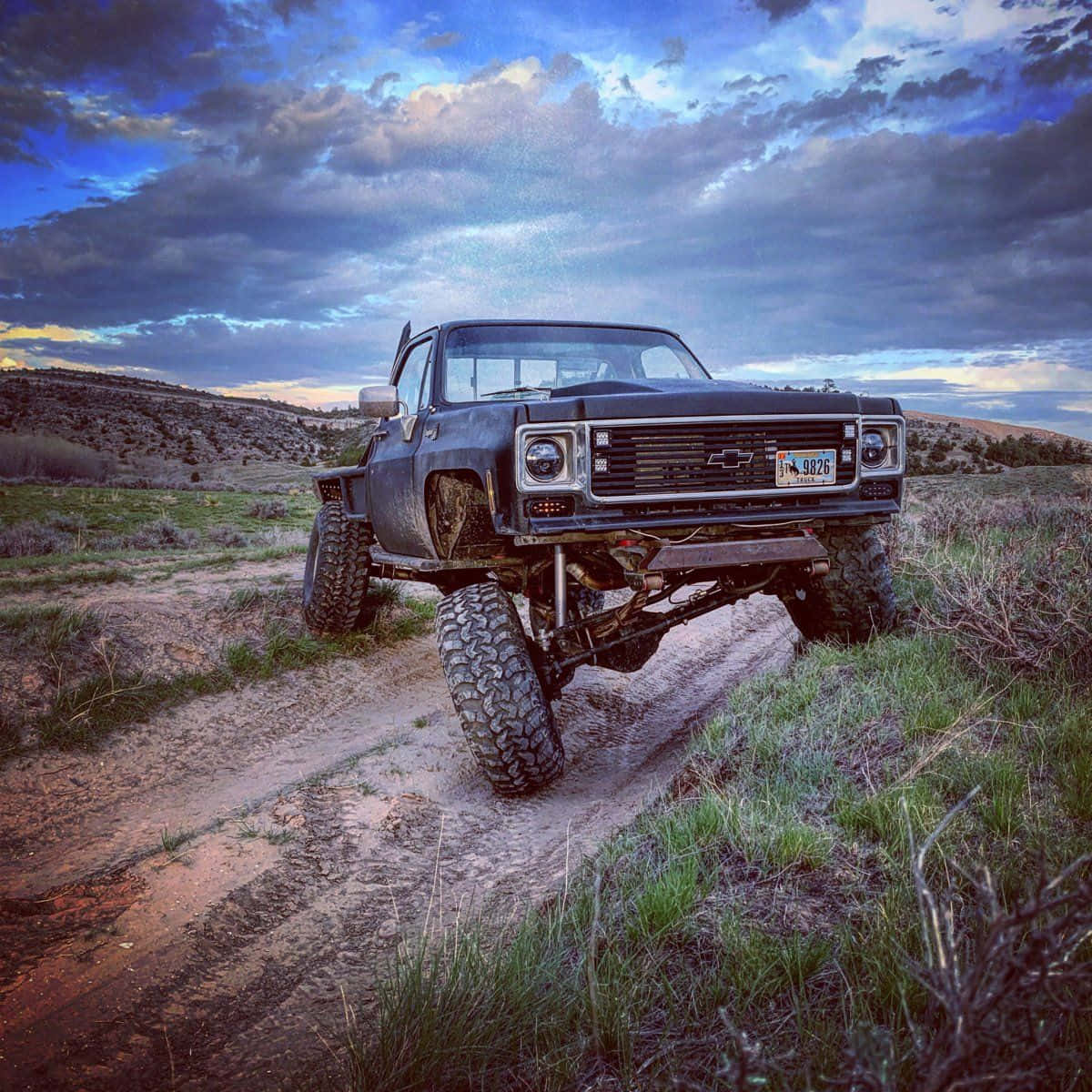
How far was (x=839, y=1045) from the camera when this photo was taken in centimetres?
171

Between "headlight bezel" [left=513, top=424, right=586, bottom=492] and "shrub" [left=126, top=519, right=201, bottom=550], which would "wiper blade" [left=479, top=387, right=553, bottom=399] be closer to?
"headlight bezel" [left=513, top=424, right=586, bottom=492]

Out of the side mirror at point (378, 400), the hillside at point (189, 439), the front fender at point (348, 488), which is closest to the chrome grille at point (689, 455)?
the side mirror at point (378, 400)

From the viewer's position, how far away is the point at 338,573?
6320 mm

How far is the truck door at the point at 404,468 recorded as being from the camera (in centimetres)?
475

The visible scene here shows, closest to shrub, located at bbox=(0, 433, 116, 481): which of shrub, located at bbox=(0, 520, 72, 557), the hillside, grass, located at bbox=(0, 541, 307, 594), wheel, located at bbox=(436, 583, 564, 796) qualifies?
the hillside

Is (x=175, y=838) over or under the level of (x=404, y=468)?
under

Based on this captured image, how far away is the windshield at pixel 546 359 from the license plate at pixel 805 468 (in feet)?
4.19

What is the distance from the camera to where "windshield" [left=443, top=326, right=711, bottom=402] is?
496 centimetres

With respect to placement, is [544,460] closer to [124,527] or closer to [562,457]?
[562,457]

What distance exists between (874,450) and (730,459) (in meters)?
1.01

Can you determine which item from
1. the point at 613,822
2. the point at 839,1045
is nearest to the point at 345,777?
the point at 613,822

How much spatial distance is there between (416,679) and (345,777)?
1939 millimetres

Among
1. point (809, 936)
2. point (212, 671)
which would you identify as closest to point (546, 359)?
point (212, 671)

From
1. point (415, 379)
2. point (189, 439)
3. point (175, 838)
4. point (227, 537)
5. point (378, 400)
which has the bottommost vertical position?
point (175, 838)
